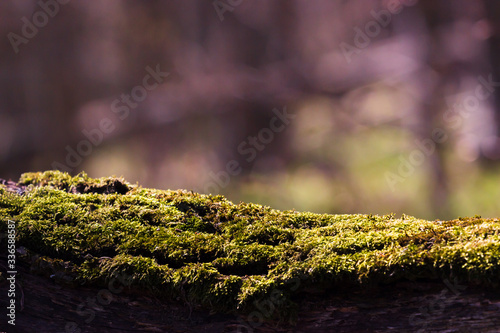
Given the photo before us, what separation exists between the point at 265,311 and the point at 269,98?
25.7 ft

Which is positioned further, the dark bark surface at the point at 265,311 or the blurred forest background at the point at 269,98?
the blurred forest background at the point at 269,98

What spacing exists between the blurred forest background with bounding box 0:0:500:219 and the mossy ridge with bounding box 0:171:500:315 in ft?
19.5

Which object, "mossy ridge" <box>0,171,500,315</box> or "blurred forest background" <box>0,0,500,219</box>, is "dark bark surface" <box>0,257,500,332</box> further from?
"blurred forest background" <box>0,0,500,219</box>

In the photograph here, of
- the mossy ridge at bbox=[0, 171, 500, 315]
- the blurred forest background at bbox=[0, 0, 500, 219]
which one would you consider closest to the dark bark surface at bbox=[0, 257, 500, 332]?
the mossy ridge at bbox=[0, 171, 500, 315]

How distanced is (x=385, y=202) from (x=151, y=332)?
6969 mm

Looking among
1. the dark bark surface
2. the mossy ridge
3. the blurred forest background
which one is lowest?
the dark bark surface

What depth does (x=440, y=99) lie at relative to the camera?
28.5 ft

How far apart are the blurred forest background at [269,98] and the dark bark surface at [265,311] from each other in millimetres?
6385

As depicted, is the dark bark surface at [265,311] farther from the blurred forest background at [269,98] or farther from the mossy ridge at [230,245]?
the blurred forest background at [269,98]

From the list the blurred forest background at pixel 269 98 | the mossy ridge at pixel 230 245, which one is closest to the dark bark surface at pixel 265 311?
the mossy ridge at pixel 230 245

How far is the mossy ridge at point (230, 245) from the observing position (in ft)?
5.70

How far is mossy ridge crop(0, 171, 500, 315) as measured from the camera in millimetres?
1736

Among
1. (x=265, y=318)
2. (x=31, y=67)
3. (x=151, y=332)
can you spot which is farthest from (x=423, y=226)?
(x=31, y=67)

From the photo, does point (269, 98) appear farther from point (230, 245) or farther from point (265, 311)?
point (265, 311)
